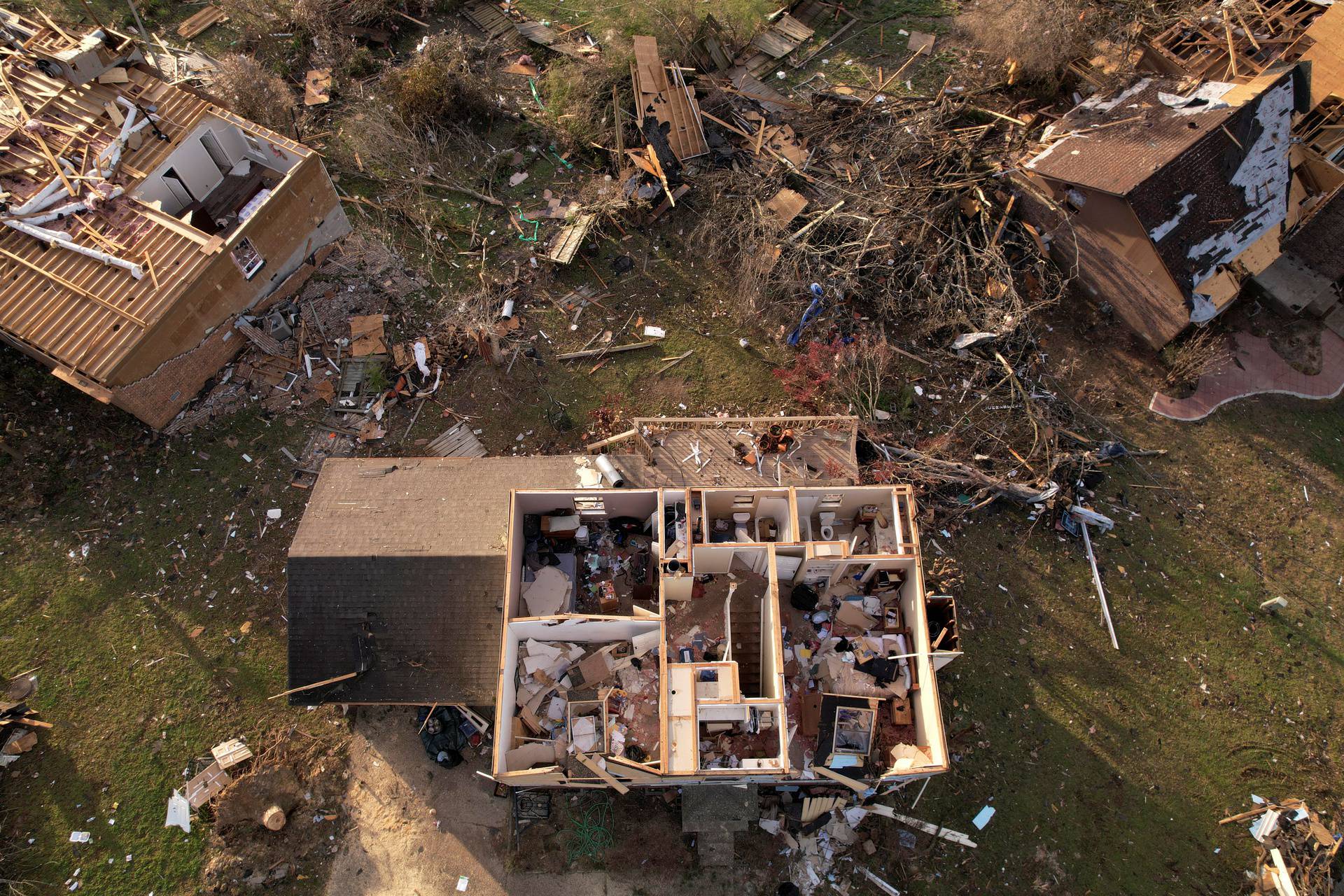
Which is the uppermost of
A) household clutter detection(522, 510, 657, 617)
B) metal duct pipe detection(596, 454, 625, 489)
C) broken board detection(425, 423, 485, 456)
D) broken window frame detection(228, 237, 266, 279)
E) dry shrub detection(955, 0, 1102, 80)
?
broken window frame detection(228, 237, 266, 279)

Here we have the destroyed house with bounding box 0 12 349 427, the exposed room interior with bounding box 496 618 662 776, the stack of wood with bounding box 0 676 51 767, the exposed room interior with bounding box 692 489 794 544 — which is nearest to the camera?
the exposed room interior with bounding box 496 618 662 776

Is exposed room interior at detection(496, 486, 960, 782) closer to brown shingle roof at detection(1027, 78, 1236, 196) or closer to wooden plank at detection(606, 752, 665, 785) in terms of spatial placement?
wooden plank at detection(606, 752, 665, 785)

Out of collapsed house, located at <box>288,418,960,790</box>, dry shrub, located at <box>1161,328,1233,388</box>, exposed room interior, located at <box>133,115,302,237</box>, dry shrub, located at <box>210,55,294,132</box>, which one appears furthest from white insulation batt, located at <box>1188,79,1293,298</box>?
dry shrub, located at <box>210,55,294,132</box>

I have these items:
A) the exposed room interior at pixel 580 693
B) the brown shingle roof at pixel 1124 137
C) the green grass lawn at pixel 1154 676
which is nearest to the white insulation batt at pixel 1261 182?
the brown shingle roof at pixel 1124 137

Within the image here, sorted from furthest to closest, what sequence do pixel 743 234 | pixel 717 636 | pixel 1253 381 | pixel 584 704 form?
1. pixel 743 234
2. pixel 1253 381
3. pixel 717 636
4. pixel 584 704

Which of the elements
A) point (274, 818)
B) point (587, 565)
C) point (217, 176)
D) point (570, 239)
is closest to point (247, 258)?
point (217, 176)

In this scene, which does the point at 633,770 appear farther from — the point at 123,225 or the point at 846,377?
the point at 123,225
